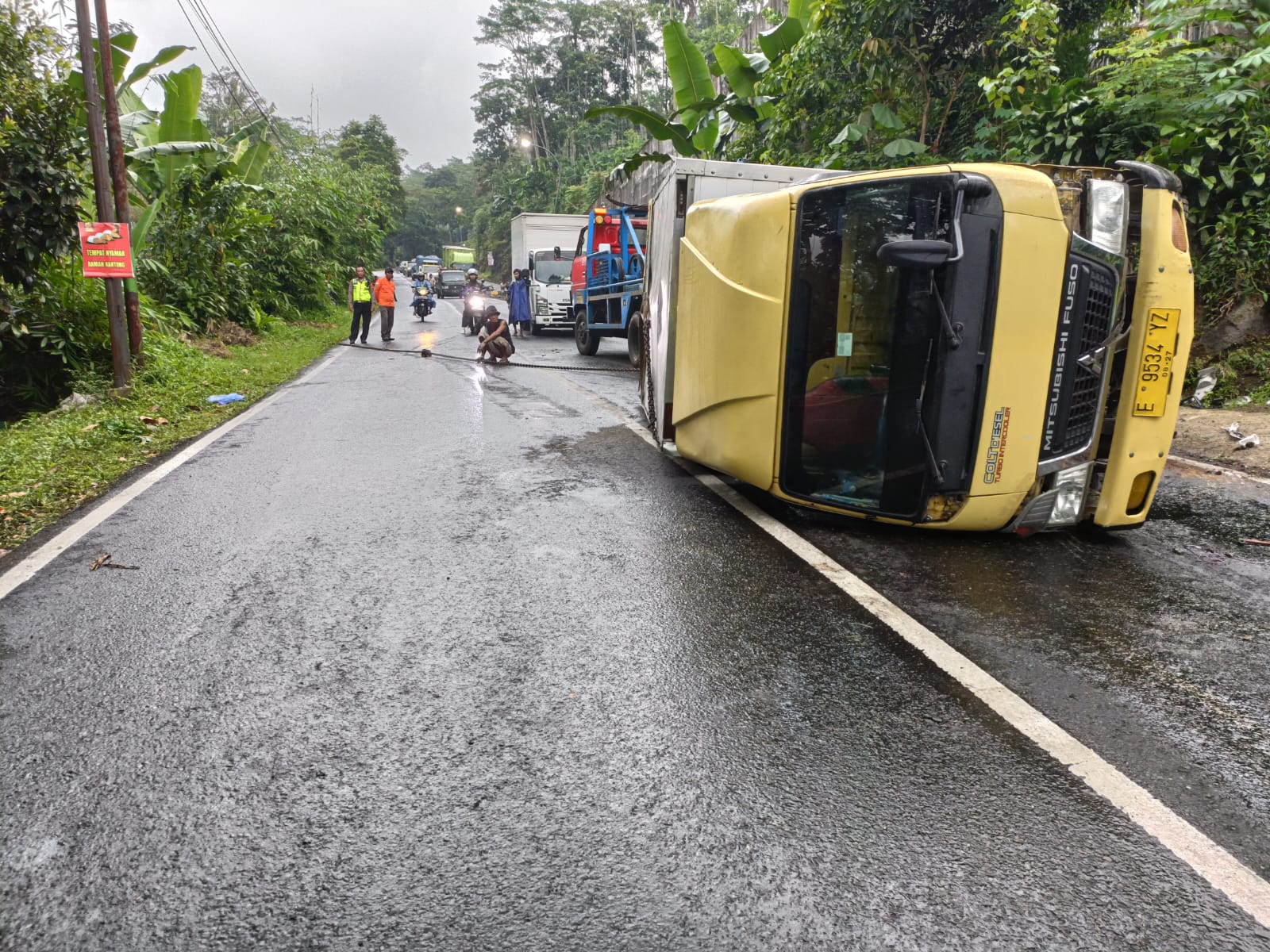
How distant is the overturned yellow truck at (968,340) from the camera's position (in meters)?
4.43

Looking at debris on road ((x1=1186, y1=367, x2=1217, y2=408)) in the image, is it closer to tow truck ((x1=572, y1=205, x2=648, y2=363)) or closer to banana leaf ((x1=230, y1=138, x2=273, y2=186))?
tow truck ((x1=572, y1=205, x2=648, y2=363))

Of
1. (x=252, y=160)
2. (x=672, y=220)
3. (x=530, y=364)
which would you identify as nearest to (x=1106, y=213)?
(x=672, y=220)

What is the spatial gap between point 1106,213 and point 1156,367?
85cm

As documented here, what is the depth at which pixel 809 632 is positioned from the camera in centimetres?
376

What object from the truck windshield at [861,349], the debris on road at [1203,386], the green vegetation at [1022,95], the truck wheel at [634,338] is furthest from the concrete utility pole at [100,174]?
the debris on road at [1203,386]

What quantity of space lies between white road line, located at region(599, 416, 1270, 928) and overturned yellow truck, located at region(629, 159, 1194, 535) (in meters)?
0.79

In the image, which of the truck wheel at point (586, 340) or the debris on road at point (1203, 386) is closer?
the debris on road at point (1203, 386)

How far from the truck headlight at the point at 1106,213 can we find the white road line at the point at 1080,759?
2163 millimetres

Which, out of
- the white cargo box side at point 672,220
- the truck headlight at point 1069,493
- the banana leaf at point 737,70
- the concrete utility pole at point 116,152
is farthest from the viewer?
the banana leaf at point 737,70

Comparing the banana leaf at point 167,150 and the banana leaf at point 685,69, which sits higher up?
the banana leaf at point 685,69

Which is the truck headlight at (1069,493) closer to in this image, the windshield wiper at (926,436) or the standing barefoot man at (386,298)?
the windshield wiper at (926,436)

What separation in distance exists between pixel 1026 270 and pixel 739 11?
4158 cm

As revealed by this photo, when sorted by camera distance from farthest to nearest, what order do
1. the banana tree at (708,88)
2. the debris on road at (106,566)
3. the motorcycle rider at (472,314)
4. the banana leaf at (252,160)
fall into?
1. the motorcycle rider at (472,314)
2. the banana leaf at (252,160)
3. the banana tree at (708,88)
4. the debris on road at (106,566)

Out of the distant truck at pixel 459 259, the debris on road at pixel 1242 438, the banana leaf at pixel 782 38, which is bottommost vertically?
the debris on road at pixel 1242 438
